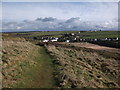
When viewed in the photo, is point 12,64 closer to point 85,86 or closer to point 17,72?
point 17,72

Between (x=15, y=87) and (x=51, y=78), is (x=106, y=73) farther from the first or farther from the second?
(x=15, y=87)

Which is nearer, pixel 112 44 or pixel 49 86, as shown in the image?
pixel 49 86

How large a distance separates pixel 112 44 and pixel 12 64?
80.0 meters

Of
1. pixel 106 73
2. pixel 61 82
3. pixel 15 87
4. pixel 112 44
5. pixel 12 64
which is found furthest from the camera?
pixel 112 44

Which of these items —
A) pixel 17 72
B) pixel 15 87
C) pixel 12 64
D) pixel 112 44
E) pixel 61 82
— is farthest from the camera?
pixel 112 44

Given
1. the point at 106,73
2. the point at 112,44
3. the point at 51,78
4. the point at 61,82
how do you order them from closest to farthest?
the point at 61,82 → the point at 51,78 → the point at 106,73 → the point at 112,44

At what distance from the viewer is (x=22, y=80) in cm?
1733

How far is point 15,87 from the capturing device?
609 inches

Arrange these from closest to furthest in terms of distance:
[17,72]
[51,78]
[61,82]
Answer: [61,82] → [51,78] → [17,72]

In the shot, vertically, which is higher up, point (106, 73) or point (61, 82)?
point (61, 82)

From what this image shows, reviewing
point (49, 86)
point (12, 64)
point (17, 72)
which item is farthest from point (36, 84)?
point (12, 64)

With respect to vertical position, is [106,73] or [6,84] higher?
[6,84]

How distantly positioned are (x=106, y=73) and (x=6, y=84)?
53.6ft

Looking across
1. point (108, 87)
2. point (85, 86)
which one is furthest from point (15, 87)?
point (108, 87)
